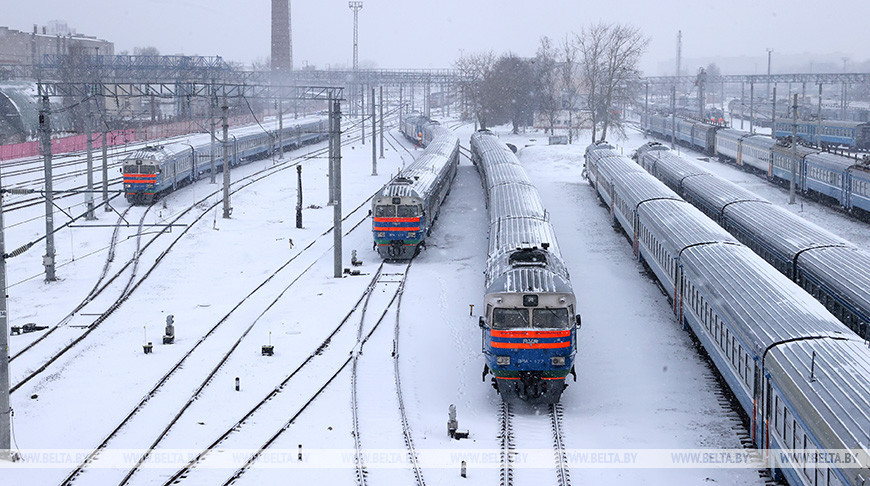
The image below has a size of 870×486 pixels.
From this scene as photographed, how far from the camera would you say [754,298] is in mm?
17781

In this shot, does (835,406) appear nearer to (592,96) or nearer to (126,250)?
(126,250)

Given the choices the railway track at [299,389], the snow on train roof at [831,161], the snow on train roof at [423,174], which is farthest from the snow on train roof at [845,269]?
the snow on train roof at [831,161]

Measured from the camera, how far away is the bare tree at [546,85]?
102000 millimetres

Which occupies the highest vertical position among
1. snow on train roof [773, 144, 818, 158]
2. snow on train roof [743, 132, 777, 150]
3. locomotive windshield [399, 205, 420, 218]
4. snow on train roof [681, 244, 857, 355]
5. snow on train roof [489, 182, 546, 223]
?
snow on train roof [743, 132, 777, 150]

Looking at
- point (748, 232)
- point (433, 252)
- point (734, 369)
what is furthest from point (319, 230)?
point (734, 369)

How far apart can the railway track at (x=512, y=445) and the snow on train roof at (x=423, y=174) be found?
15.8 meters

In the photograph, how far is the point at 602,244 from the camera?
37750mm

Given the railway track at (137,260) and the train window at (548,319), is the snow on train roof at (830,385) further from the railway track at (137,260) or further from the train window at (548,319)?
the railway track at (137,260)

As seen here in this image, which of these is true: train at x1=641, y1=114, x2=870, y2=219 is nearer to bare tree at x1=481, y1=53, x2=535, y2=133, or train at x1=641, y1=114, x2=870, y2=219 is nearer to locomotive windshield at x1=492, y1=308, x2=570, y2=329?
bare tree at x1=481, y1=53, x2=535, y2=133

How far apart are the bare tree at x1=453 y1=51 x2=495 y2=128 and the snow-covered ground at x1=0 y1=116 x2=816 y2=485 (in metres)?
63.2

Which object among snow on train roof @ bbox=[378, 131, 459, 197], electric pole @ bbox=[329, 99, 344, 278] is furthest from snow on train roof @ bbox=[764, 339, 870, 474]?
snow on train roof @ bbox=[378, 131, 459, 197]

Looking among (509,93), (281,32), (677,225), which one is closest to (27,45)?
(281,32)

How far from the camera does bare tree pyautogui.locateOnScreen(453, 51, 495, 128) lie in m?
101

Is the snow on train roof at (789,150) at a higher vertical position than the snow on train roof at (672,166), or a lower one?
higher
